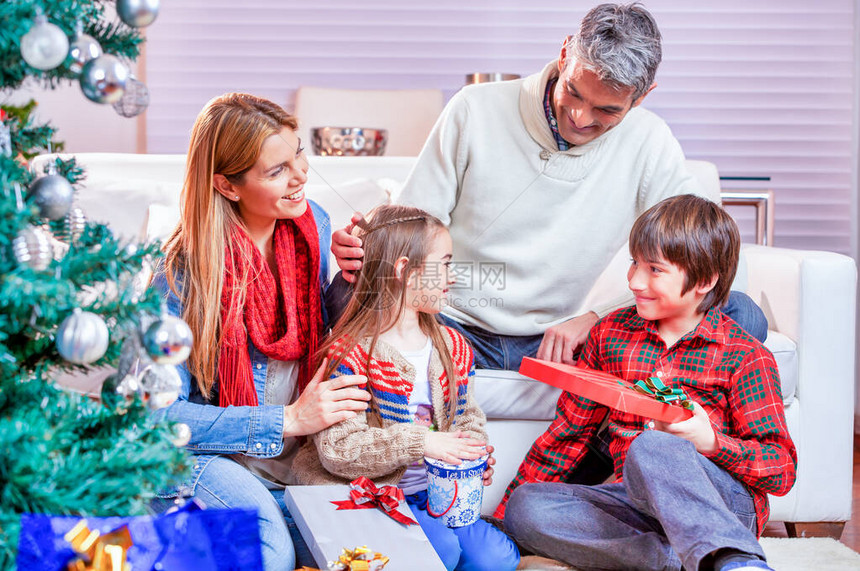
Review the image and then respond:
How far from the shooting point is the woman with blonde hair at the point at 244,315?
1335 millimetres

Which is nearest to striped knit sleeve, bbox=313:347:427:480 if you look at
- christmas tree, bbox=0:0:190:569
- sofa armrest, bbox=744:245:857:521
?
christmas tree, bbox=0:0:190:569

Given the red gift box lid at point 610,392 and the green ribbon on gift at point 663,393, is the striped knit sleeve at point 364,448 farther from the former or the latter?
the green ribbon on gift at point 663,393

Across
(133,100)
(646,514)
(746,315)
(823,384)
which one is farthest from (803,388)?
(133,100)

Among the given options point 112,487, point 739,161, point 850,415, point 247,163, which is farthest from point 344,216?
point 739,161

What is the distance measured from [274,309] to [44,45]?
81cm

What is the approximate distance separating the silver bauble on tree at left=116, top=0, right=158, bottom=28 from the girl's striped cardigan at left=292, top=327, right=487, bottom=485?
31.8 inches

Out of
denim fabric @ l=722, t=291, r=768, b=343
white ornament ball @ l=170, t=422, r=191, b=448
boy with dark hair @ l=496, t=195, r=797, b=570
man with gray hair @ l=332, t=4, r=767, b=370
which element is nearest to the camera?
white ornament ball @ l=170, t=422, r=191, b=448

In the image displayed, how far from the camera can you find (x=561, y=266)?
1.75 meters

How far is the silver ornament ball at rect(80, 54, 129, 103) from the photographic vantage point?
0.70 metres

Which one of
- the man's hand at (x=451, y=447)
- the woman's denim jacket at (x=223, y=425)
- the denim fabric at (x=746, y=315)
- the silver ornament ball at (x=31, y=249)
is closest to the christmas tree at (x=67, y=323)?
the silver ornament ball at (x=31, y=249)

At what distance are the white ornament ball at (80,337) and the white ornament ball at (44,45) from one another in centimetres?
21

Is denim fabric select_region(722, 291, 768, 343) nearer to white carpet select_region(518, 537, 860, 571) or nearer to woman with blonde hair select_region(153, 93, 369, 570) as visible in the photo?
white carpet select_region(518, 537, 860, 571)

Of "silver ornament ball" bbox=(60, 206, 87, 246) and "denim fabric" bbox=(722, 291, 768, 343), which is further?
"denim fabric" bbox=(722, 291, 768, 343)

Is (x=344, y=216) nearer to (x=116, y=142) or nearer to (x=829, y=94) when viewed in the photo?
(x=116, y=142)
